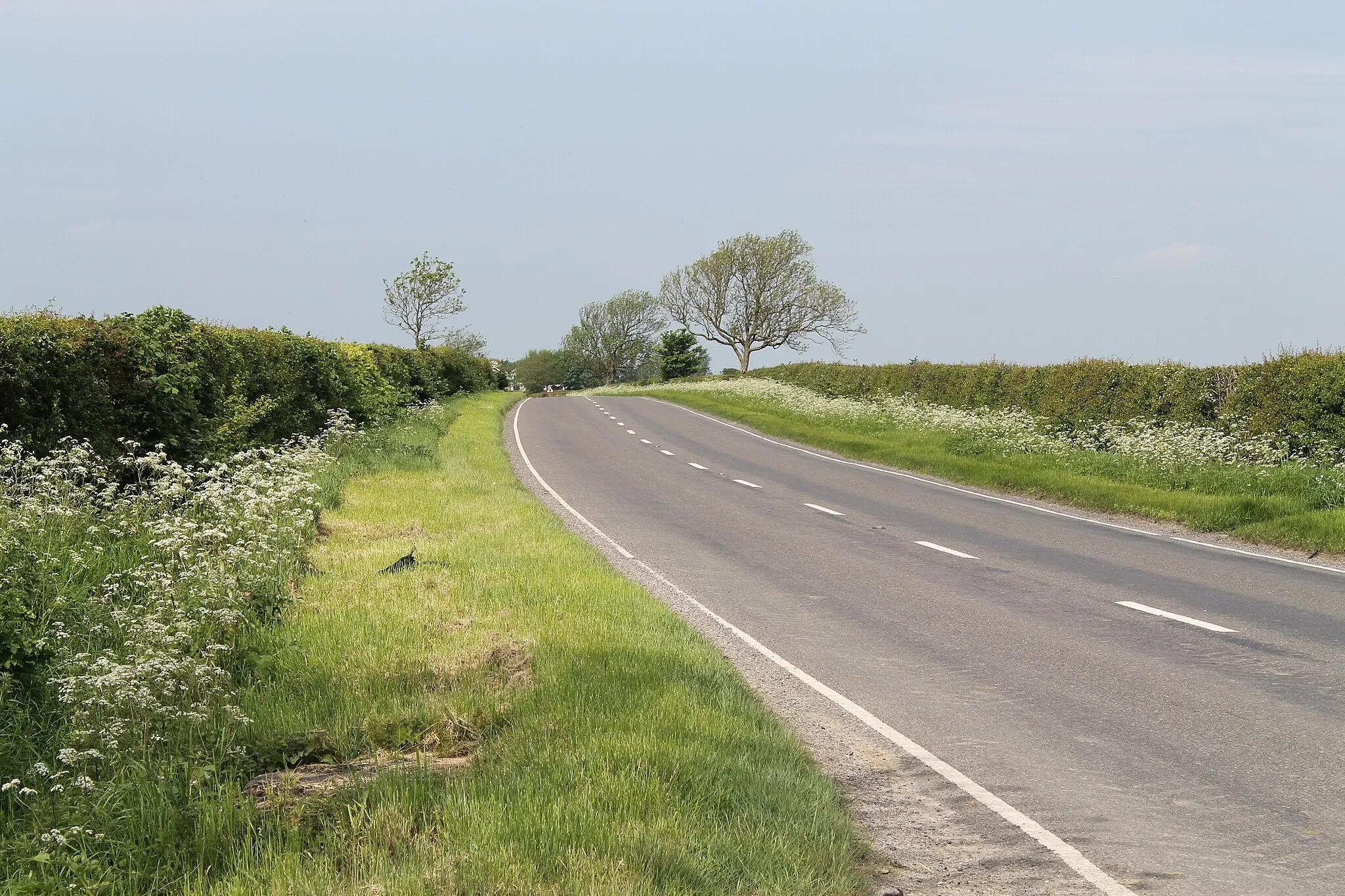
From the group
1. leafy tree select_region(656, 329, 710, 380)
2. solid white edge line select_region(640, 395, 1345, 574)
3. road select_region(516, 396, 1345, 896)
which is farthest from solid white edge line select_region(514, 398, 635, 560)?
leafy tree select_region(656, 329, 710, 380)

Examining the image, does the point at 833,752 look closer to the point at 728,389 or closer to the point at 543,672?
the point at 543,672

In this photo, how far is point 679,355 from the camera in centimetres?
10500

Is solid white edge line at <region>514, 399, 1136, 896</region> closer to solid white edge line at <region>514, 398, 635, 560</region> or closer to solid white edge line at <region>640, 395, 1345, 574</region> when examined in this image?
solid white edge line at <region>514, 398, 635, 560</region>

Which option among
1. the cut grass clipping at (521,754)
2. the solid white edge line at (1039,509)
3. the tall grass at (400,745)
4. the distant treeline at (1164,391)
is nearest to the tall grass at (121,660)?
the tall grass at (400,745)

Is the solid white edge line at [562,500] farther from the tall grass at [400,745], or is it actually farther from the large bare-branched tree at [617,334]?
the large bare-branched tree at [617,334]

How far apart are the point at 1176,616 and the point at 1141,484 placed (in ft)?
A: 35.6

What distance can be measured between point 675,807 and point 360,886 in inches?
58.5

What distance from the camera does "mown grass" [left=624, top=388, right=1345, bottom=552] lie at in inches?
595

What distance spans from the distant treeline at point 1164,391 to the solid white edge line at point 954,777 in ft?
48.7

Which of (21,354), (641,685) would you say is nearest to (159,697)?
(641,685)

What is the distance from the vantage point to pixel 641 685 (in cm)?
681

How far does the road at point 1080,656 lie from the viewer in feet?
17.2

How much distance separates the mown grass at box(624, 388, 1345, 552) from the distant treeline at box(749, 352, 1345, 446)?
89.6 inches

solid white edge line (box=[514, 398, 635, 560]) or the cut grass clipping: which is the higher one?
the cut grass clipping
